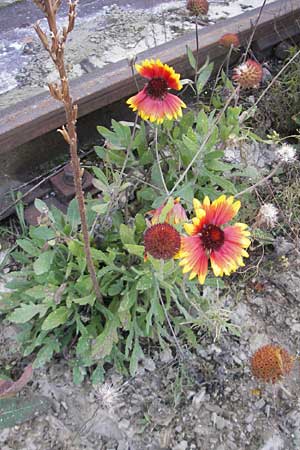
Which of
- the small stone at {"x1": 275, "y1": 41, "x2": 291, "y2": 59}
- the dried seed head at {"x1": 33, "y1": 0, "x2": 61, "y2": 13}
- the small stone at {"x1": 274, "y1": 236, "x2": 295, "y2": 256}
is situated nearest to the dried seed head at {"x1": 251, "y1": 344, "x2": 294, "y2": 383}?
the small stone at {"x1": 274, "y1": 236, "x2": 295, "y2": 256}

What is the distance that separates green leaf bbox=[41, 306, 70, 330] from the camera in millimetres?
1397

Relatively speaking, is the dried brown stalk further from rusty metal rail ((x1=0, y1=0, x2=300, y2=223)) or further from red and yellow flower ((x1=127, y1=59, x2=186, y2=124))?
rusty metal rail ((x1=0, y1=0, x2=300, y2=223))

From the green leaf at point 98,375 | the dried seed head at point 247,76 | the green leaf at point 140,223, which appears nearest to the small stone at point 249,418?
the green leaf at point 98,375

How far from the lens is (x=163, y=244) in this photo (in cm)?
107

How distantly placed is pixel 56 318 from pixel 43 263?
0.59 ft

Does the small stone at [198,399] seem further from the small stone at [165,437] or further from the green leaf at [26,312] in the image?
the green leaf at [26,312]

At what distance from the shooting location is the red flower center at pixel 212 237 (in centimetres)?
110

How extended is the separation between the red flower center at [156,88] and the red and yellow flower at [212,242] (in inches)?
13.4

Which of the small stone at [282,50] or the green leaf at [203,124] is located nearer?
the green leaf at [203,124]

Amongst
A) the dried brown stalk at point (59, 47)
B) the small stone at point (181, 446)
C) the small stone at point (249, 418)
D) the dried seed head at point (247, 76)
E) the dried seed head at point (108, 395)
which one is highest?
the dried brown stalk at point (59, 47)

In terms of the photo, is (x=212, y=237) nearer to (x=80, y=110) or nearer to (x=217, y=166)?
(x=217, y=166)

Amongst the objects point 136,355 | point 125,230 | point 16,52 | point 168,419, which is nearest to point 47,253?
point 125,230

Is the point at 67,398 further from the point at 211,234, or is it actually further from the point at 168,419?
the point at 211,234

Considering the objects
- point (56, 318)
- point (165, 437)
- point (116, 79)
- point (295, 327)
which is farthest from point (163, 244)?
point (116, 79)
